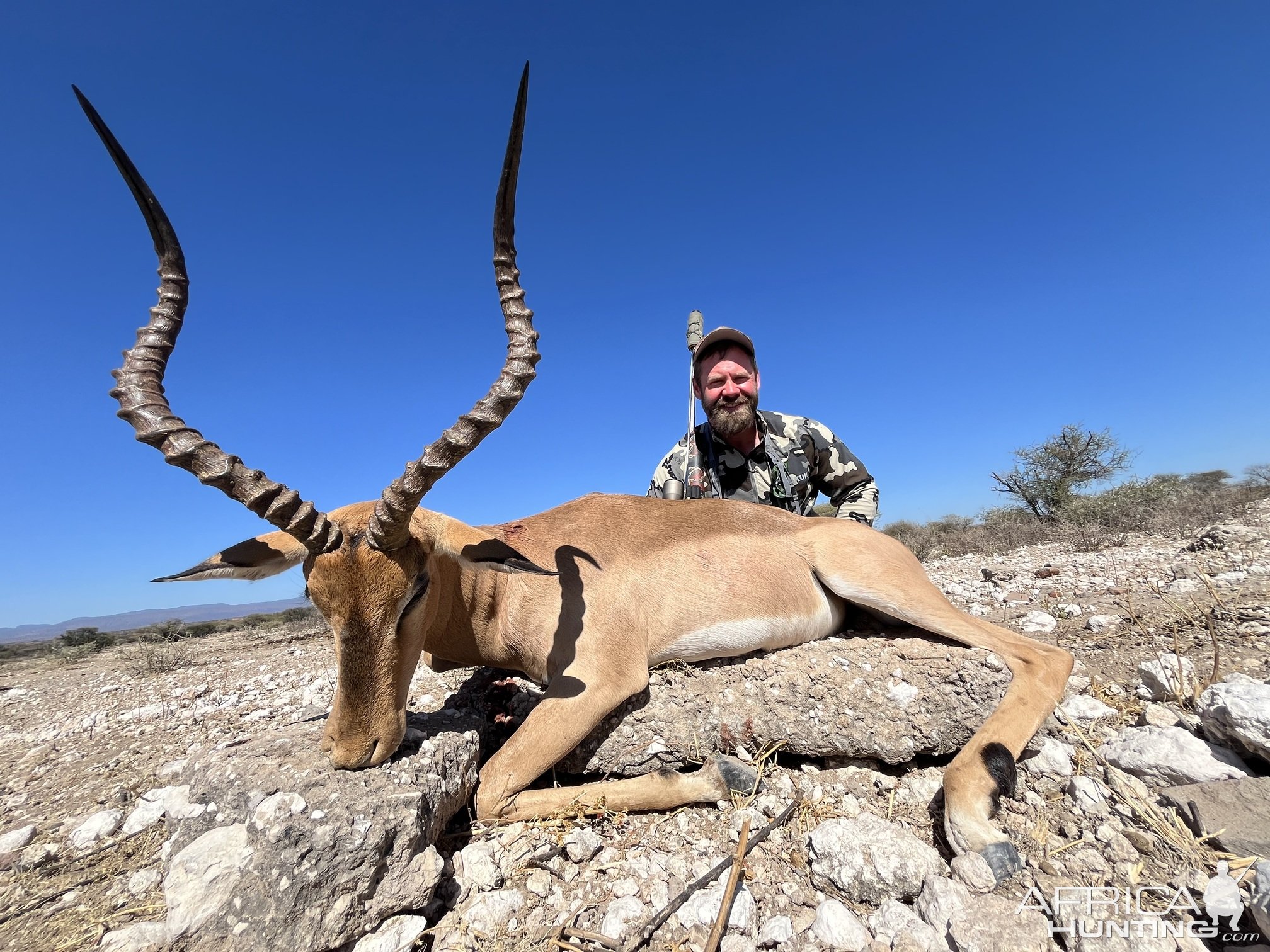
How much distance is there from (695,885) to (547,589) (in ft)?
6.19

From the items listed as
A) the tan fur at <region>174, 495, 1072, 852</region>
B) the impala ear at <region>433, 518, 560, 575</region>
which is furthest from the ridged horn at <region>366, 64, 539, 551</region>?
the impala ear at <region>433, 518, 560, 575</region>

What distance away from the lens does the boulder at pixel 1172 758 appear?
8.30 ft

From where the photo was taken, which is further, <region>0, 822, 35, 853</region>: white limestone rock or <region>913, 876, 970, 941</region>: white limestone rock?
<region>0, 822, 35, 853</region>: white limestone rock

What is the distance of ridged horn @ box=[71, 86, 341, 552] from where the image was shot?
2.68m

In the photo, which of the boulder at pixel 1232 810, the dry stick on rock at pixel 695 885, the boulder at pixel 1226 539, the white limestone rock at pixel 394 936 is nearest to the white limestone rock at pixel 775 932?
the dry stick on rock at pixel 695 885

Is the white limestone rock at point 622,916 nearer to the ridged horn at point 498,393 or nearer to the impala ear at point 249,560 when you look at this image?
the ridged horn at point 498,393

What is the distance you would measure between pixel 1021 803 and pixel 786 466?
15.2ft

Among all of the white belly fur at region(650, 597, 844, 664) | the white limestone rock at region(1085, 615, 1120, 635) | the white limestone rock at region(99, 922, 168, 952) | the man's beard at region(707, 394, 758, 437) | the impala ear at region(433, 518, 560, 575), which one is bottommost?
the white limestone rock at region(99, 922, 168, 952)

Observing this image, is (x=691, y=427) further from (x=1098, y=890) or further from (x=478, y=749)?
(x=1098, y=890)

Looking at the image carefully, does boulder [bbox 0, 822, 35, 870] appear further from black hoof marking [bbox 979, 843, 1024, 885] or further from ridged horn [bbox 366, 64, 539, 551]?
black hoof marking [bbox 979, 843, 1024, 885]

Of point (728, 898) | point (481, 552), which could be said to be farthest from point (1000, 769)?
point (481, 552)

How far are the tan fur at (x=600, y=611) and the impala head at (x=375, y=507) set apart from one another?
0.5 inches

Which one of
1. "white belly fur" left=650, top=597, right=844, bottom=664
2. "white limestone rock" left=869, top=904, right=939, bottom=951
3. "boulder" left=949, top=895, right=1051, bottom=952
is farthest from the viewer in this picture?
"white belly fur" left=650, top=597, right=844, bottom=664

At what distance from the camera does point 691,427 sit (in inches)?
298
